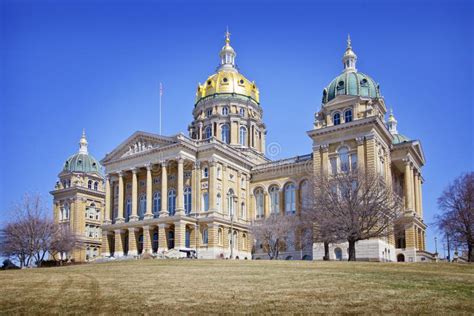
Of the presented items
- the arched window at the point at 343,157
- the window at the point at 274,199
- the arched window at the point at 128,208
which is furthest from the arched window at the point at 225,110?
the arched window at the point at 343,157

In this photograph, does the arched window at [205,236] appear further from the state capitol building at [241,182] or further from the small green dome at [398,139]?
the small green dome at [398,139]

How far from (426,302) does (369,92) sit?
51381mm

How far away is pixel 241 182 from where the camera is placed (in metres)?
76.7

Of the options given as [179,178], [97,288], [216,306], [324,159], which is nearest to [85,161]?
[179,178]

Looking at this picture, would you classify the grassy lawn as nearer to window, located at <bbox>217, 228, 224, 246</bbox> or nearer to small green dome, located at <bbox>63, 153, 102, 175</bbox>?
window, located at <bbox>217, 228, 224, 246</bbox>

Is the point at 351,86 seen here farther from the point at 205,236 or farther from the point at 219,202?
the point at 205,236

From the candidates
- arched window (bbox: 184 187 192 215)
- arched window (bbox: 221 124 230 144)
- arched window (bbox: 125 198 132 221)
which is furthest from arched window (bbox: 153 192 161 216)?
arched window (bbox: 221 124 230 144)

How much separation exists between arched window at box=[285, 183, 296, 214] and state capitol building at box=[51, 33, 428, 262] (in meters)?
0.14

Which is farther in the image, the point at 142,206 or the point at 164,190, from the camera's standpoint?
the point at 142,206

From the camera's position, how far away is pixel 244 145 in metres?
88.2

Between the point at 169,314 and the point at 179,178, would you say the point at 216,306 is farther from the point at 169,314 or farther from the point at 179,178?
the point at 179,178

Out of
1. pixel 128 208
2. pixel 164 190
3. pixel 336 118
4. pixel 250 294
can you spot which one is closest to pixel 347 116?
pixel 336 118

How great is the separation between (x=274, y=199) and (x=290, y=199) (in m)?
2.66

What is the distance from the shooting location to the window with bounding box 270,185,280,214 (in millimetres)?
74938
